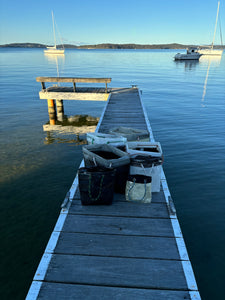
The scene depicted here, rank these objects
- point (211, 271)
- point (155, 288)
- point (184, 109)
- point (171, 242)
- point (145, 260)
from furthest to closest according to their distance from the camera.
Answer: point (184, 109), point (211, 271), point (171, 242), point (145, 260), point (155, 288)

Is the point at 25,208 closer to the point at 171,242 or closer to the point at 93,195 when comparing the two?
the point at 93,195

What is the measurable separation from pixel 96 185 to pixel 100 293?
1.74 meters

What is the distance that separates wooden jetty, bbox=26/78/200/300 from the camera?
267cm

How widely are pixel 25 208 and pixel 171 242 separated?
4779 millimetres

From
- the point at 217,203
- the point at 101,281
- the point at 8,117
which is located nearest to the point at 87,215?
the point at 101,281

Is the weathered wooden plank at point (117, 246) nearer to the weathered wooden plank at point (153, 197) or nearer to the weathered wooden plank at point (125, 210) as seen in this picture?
the weathered wooden plank at point (125, 210)

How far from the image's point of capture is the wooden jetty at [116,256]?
2668 millimetres

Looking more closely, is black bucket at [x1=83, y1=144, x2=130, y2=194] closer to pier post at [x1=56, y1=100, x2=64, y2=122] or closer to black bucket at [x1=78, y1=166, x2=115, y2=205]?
black bucket at [x1=78, y1=166, x2=115, y2=205]

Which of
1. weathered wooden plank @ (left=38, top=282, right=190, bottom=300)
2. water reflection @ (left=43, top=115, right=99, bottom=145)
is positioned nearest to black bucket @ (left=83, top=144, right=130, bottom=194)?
weathered wooden plank @ (left=38, top=282, right=190, bottom=300)

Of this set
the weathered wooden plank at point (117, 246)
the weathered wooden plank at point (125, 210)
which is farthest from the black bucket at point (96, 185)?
the weathered wooden plank at point (117, 246)

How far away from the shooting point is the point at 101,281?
2768mm

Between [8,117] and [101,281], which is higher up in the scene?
[101,281]

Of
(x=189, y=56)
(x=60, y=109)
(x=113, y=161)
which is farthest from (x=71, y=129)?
(x=189, y=56)

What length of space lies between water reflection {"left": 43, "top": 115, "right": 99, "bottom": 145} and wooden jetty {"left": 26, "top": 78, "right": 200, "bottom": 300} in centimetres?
764
